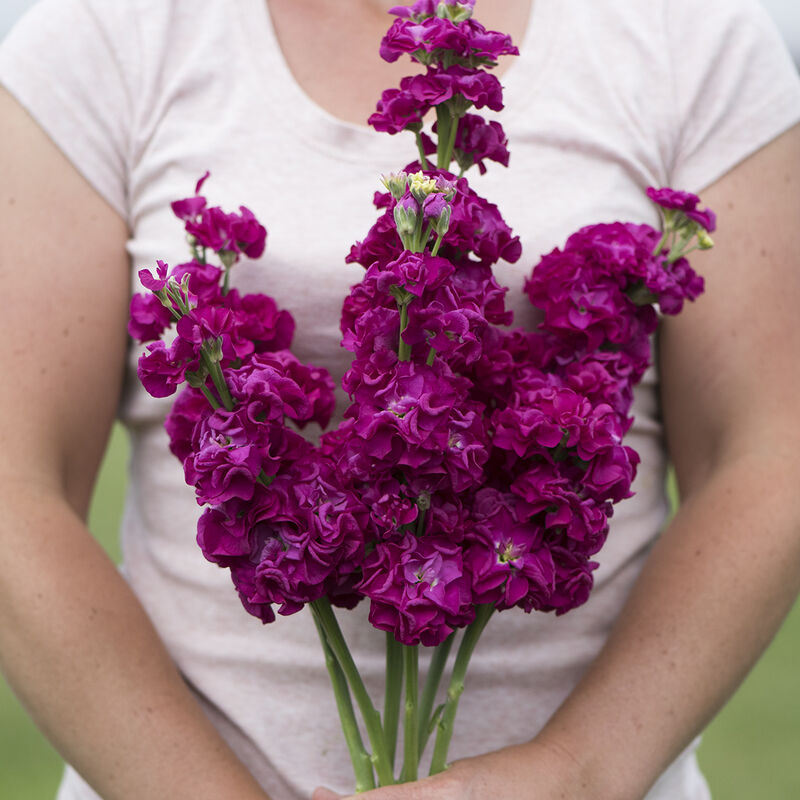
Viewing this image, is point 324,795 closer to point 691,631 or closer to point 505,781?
point 505,781

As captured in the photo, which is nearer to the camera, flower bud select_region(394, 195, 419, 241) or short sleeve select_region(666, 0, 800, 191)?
flower bud select_region(394, 195, 419, 241)

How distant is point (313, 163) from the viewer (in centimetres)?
87

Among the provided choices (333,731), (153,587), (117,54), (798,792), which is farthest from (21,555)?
(798,792)

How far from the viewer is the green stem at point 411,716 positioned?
A: 2.19ft

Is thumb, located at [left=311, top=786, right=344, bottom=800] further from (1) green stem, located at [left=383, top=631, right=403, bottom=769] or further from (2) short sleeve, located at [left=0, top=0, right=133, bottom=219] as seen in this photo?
(2) short sleeve, located at [left=0, top=0, right=133, bottom=219]

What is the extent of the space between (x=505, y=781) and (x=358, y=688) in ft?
0.44

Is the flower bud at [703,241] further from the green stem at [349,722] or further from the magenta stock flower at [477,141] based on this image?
the green stem at [349,722]

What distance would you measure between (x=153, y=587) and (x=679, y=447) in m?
0.48

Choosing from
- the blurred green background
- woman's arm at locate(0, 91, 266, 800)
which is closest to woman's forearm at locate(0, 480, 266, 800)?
woman's arm at locate(0, 91, 266, 800)

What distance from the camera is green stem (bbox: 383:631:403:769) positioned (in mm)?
691

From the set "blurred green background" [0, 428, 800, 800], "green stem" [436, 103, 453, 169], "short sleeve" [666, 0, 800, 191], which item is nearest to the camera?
"green stem" [436, 103, 453, 169]

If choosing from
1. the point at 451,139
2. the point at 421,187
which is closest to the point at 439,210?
the point at 421,187

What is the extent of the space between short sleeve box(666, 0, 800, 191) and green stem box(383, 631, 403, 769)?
46 centimetres

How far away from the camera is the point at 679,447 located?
940 mm
